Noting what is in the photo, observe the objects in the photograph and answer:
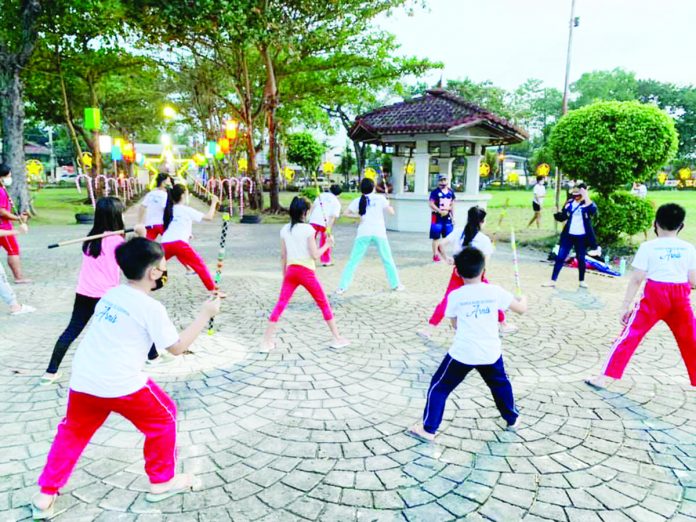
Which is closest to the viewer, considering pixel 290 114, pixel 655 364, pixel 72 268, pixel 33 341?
pixel 655 364

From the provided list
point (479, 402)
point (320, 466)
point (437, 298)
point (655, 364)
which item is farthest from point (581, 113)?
point (320, 466)

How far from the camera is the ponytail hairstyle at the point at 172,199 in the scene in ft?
21.0

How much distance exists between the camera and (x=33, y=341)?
17.9 ft

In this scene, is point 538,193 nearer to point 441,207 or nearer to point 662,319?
point 441,207

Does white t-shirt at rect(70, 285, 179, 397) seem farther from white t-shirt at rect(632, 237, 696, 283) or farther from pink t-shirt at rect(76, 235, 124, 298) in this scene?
white t-shirt at rect(632, 237, 696, 283)

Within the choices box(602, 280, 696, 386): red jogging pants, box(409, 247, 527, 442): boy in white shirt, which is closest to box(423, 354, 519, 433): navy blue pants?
box(409, 247, 527, 442): boy in white shirt

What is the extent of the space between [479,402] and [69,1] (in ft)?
62.6

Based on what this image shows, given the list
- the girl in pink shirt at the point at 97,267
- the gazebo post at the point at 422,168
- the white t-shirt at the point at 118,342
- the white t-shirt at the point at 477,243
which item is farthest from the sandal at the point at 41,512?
the gazebo post at the point at 422,168

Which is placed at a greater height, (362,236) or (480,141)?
(480,141)

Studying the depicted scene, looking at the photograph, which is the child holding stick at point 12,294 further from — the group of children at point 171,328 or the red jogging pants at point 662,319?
the red jogging pants at point 662,319

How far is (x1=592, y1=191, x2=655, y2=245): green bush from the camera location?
37.7 ft

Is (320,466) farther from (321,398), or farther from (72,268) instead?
(72,268)

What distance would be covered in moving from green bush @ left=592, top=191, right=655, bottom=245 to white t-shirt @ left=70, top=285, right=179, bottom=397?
11750 millimetres

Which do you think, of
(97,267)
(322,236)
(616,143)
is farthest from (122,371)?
(616,143)
